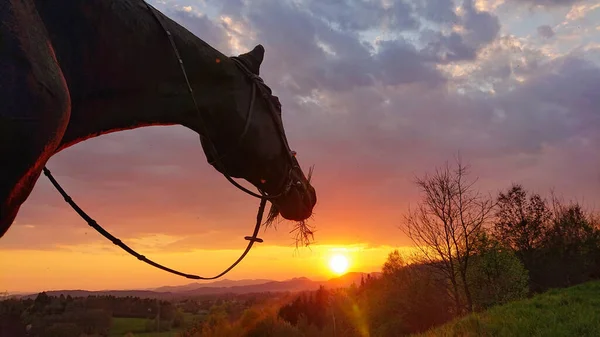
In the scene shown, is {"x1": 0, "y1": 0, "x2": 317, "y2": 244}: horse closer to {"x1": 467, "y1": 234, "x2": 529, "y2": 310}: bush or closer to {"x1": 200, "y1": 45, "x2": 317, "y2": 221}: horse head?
{"x1": 200, "y1": 45, "x2": 317, "y2": 221}: horse head

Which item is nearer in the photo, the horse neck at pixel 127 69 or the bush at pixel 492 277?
the horse neck at pixel 127 69

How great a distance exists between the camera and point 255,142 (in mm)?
3467

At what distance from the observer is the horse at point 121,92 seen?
190cm

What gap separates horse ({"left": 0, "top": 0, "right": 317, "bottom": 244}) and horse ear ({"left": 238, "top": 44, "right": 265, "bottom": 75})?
1cm

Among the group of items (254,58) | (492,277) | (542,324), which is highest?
(254,58)

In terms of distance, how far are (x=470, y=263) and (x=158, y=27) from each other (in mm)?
35862

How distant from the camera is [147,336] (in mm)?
51625

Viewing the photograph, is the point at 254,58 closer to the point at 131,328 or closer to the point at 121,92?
the point at 121,92

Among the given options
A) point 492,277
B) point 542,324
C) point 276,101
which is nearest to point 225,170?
point 276,101

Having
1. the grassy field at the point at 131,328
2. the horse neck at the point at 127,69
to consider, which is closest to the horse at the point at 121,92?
the horse neck at the point at 127,69

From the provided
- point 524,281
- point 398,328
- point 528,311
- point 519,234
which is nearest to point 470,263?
point 524,281

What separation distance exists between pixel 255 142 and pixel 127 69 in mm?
1209

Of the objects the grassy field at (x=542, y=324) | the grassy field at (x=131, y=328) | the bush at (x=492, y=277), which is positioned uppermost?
the bush at (x=492, y=277)

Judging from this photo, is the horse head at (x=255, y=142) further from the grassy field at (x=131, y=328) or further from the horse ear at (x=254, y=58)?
the grassy field at (x=131, y=328)
